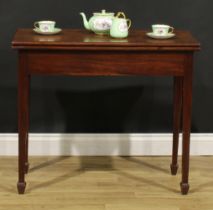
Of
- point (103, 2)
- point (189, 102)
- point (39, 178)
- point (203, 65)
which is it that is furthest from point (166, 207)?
point (103, 2)

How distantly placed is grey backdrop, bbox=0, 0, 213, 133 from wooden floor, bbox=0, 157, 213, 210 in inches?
8.8

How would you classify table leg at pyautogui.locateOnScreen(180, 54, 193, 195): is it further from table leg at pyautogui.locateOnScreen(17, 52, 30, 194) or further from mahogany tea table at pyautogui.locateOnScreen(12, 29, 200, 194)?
table leg at pyautogui.locateOnScreen(17, 52, 30, 194)

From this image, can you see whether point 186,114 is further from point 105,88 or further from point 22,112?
point 22,112

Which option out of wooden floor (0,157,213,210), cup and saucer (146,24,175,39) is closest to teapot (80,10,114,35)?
cup and saucer (146,24,175,39)

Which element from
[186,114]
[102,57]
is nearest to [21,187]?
[102,57]

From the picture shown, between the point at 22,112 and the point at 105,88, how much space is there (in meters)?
0.77

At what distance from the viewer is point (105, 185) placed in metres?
3.35

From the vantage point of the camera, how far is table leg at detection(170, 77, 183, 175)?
338cm

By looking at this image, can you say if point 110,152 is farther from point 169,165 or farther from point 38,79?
point 38,79

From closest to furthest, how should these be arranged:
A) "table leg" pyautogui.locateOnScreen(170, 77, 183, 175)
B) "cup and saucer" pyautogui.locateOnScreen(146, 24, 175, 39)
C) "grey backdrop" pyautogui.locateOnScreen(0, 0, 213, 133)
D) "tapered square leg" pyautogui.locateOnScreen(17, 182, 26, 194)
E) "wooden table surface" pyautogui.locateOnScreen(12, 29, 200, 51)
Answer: "wooden table surface" pyautogui.locateOnScreen(12, 29, 200, 51) → "cup and saucer" pyautogui.locateOnScreen(146, 24, 175, 39) → "tapered square leg" pyautogui.locateOnScreen(17, 182, 26, 194) → "table leg" pyautogui.locateOnScreen(170, 77, 183, 175) → "grey backdrop" pyautogui.locateOnScreen(0, 0, 213, 133)

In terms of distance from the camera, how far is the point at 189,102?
3.12 m

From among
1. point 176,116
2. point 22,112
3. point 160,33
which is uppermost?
point 160,33

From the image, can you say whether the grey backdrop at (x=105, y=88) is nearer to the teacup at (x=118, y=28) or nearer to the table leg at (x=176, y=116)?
the table leg at (x=176, y=116)

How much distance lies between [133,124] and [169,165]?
1.13 feet
